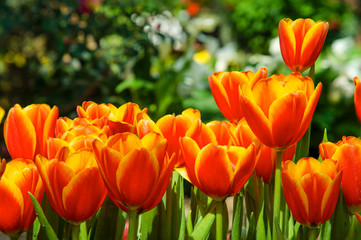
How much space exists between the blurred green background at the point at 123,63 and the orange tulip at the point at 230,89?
2.40 metres

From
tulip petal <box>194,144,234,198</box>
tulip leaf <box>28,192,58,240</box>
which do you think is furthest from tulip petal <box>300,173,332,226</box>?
tulip leaf <box>28,192,58,240</box>

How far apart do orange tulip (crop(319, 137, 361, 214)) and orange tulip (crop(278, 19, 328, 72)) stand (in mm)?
171

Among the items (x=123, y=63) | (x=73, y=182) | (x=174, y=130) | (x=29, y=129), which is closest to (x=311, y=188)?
(x=174, y=130)

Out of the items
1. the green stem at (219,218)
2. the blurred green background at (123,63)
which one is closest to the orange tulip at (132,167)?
the green stem at (219,218)

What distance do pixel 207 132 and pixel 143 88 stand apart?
126 inches

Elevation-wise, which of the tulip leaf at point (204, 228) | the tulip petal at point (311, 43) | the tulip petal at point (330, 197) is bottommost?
the tulip leaf at point (204, 228)

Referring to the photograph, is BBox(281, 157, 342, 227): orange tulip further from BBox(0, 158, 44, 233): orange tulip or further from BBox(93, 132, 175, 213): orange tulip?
BBox(0, 158, 44, 233): orange tulip

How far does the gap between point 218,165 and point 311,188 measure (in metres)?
0.14

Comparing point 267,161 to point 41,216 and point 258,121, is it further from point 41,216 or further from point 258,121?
point 41,216

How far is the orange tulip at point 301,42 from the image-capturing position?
93 cm

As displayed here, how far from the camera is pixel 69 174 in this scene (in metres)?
0.73

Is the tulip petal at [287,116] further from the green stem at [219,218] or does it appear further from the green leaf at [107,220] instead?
the green leaf at [107,220]

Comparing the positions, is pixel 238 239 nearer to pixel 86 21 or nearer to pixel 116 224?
pixel 116 224

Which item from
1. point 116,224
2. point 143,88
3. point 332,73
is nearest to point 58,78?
point 143,88
